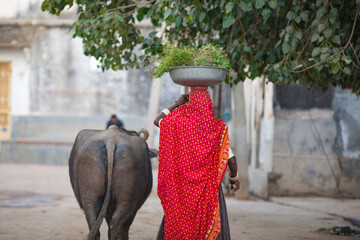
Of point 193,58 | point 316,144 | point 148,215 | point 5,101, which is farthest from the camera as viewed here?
point 5,101

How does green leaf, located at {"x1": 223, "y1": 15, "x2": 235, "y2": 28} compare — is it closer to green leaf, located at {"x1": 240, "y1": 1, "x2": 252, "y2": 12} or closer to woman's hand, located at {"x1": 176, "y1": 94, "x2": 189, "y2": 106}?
green leaf, located at {"x1": 240, "y1": 1, "x2": 252, "y2": 12}

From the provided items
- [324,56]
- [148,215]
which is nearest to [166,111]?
[324,56]

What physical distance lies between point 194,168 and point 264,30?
128 inches

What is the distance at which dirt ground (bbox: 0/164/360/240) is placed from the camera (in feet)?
25.5

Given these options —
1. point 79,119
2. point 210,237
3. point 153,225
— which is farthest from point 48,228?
point 79,119

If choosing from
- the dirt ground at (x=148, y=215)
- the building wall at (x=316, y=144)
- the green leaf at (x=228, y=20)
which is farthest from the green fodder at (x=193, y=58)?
the building wall at (x=316, y=144)

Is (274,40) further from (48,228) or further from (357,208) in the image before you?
(357,208)

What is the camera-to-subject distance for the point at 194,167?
4754mm

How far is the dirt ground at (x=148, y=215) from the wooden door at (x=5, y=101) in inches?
290

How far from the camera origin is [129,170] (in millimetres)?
5891

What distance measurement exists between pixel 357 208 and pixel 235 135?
284cm

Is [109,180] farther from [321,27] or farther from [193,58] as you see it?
[321,27]

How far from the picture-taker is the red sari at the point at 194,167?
4730mm

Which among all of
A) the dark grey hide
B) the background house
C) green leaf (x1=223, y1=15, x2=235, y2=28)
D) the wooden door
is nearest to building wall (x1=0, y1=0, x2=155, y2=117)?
the background house
